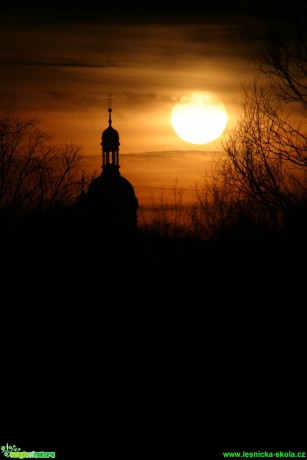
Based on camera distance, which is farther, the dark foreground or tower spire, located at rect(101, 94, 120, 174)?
tower spire, located at rect(101, 94, 120, 174)

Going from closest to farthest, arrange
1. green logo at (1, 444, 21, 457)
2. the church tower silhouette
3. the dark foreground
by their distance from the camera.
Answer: green logo at (1, 444, 21, 457), the dark foreground, the church tower silhouette

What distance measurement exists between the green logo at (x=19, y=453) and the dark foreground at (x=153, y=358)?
0.20 meters

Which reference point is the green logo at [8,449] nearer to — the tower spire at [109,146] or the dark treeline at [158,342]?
the dark treeline at [158,342]

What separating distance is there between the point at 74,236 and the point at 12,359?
17887mm

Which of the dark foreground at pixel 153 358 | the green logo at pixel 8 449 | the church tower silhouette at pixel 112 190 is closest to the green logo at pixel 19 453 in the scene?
the green logo at pixel 8 449

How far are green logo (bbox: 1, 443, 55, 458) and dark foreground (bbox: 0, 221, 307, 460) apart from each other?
20cm

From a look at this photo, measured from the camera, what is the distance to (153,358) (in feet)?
45.2

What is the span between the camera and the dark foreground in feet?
32.5

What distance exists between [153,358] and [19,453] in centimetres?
483

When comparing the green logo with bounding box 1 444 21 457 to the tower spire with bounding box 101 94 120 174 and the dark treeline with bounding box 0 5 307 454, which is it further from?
the tower spire with bounding box 101 94 120 174

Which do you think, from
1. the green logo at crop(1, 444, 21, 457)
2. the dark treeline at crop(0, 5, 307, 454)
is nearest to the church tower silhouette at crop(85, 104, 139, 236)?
the dark treeline at crop(0, 5, 307, 454)

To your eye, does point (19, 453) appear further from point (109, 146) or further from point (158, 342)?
point (109, 146)

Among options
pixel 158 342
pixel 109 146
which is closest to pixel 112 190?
pixel 109 146

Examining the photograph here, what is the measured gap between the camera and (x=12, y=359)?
43.8 ft
